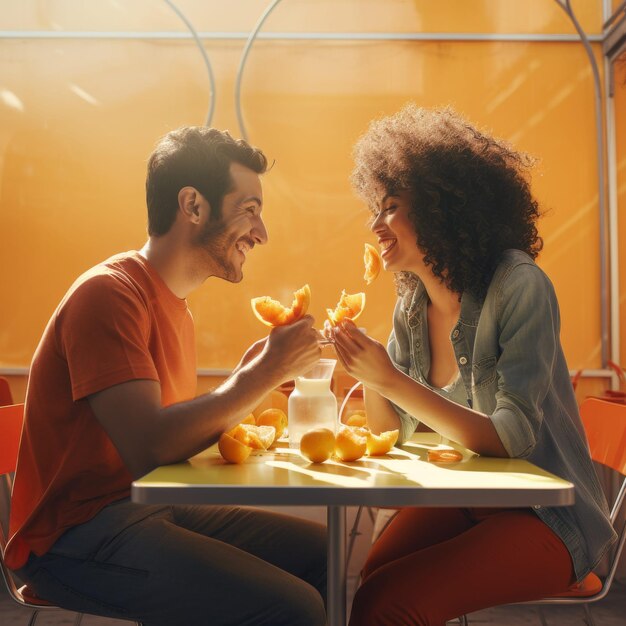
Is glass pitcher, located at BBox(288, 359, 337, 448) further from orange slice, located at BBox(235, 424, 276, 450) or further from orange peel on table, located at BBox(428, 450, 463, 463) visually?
orange peel on table, located at BBox(428, 450, 463, 463)

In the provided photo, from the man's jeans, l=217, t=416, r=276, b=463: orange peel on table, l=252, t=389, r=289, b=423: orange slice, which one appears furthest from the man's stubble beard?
l=252, t=389, r=289, b=423: orange slice

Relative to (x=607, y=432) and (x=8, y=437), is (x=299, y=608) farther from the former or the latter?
(x=607, y=432)

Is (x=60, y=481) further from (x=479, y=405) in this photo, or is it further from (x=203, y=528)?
(x=479, y=405)

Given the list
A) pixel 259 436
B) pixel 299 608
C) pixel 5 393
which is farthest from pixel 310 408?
pixel 5 393

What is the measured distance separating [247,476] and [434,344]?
3.08 ft

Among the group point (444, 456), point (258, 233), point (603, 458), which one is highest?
point (258, 233)

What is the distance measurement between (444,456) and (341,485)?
45 cm

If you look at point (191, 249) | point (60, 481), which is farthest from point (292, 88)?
point (60, 481)

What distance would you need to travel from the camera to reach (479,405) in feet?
6.40

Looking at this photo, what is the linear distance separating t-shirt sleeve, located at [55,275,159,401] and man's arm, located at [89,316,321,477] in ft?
0.11

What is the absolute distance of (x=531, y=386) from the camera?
175 centimetres

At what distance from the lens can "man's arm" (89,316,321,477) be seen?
5.24 ft

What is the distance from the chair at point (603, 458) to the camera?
2119 millimetres

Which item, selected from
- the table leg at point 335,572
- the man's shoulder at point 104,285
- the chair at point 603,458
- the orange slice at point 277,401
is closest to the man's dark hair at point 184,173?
the man's shoulder at point 104,285
